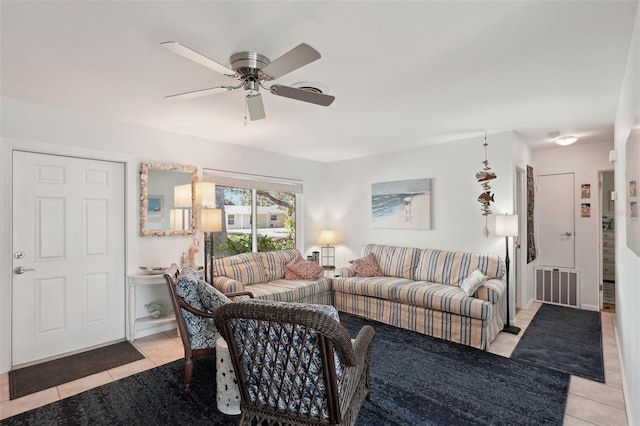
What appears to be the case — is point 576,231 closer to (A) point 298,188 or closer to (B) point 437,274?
(B) point 437,274

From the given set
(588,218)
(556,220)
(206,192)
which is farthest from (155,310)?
(588,218)

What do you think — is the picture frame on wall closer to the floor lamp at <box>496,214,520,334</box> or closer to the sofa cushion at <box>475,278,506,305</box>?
the floor lamp at <box>496,214,520,334</box>

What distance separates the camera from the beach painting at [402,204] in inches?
185

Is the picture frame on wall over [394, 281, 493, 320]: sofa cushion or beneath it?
over

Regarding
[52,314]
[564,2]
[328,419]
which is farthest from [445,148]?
[52,314]

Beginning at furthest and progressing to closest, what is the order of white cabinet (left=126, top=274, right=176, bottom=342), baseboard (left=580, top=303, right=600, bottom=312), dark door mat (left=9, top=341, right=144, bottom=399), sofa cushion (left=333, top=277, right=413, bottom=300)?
1. baseboard (left=580, top=303, right=600, bottom=312)
2. sofa cushion (left=333, top=277, right=413, bottom=300)
3. white cabinet (left=126, top=274, right=176, bottom=342)
4. dark door mat (left=9, top=341, right=144, bottom=399)

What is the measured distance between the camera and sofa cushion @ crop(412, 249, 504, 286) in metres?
3.88

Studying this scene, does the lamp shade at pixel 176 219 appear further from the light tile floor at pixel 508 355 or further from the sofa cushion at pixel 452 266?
the sofa cushion at pixel 452 266

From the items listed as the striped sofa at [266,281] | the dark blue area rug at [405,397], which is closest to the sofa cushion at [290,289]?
the striped sofa at [266,281]

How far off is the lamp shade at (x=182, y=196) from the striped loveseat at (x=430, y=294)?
230 cm

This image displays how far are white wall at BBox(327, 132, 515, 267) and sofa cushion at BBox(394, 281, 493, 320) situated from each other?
0.86m

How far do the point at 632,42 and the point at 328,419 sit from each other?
2769mm

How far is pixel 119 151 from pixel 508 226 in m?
4.53

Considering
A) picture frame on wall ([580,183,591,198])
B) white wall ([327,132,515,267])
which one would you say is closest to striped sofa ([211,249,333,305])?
white wall ([327,132,515,267])
